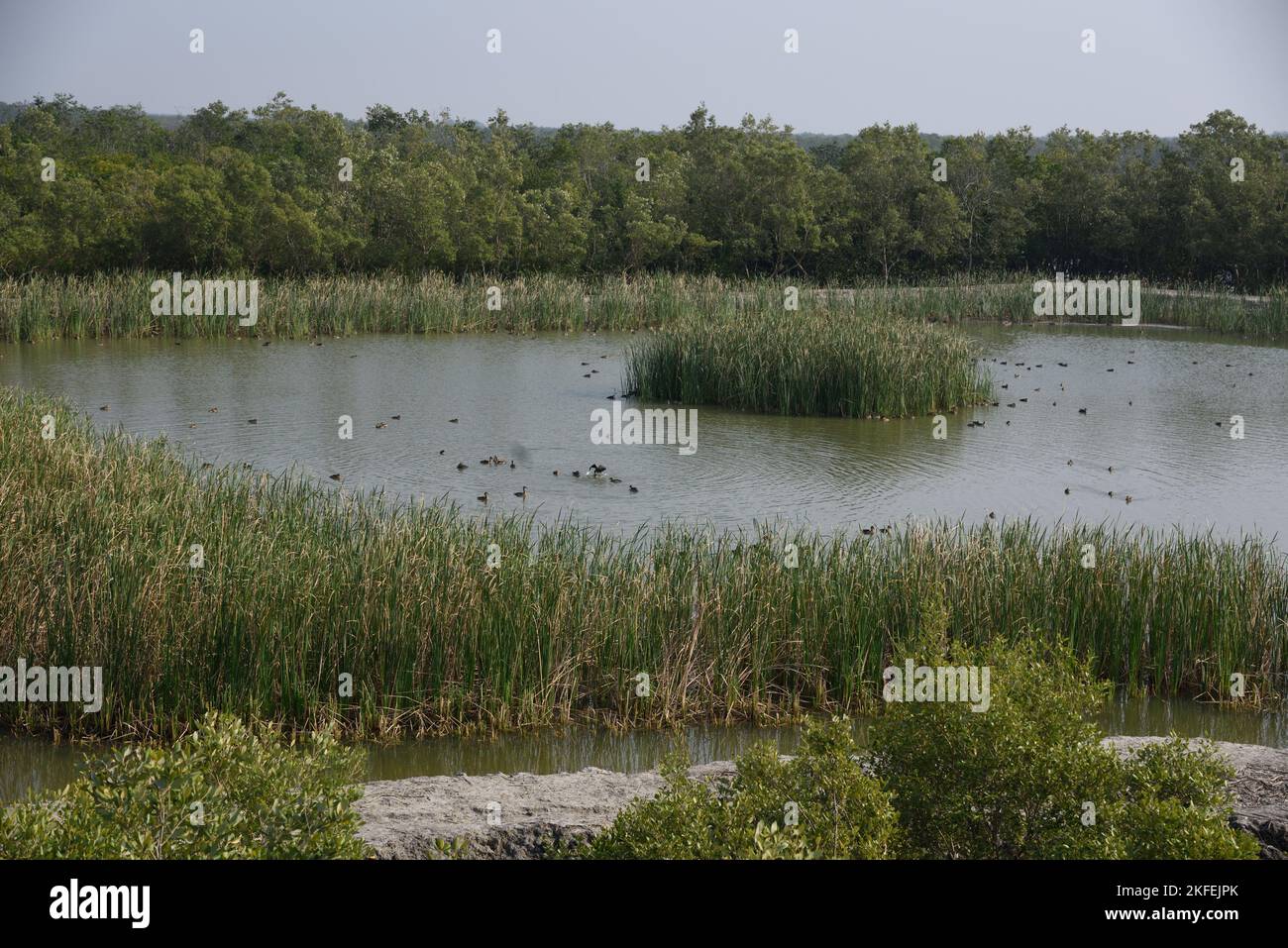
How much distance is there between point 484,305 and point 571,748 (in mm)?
19558

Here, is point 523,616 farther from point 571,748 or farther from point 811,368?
point 811,368

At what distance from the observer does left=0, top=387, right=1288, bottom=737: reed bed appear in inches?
236

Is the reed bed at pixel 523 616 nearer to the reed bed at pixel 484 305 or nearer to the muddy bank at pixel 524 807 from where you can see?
the muddy bank at pixel 524 807

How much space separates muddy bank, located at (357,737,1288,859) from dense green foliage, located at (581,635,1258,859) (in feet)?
1.22

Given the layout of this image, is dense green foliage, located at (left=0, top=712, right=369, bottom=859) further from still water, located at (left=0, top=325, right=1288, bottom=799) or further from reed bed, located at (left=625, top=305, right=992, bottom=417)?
reed bed, located at (left=625, top=305, right=992, bottom=417)

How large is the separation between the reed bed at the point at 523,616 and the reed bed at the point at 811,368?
8.37 meters

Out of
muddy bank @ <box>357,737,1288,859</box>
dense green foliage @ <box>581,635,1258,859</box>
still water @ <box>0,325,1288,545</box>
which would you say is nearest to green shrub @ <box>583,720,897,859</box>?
dense green foliage @ <box>581,635,1258,859</box>

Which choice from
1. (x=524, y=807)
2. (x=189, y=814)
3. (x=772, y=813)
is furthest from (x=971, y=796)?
(x=189, y=814)

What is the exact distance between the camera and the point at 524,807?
454 centimetres

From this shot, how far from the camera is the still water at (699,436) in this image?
37.0ft

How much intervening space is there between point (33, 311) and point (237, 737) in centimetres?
1919

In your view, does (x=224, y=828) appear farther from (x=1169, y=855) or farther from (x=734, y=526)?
(x=734, y=526)

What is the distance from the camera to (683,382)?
16922mm

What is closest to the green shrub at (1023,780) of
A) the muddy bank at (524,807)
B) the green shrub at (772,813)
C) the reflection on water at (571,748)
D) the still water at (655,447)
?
the green shrub at (772,813)
